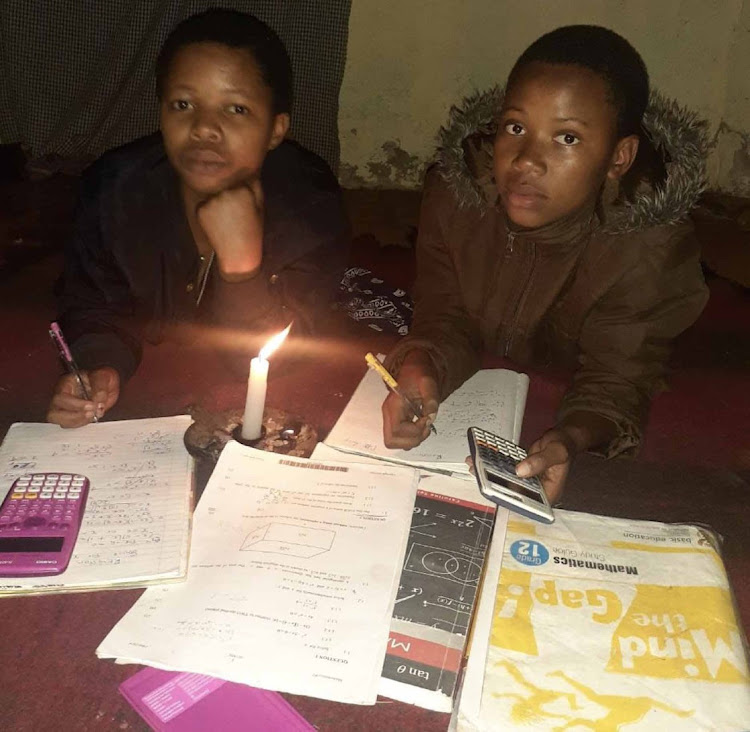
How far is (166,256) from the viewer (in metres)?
1.35

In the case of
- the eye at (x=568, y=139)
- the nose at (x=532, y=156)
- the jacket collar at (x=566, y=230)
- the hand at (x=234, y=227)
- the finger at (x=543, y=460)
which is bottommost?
the finger at (x=543, y=460)

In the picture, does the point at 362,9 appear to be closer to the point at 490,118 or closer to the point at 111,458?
the point at 490,118

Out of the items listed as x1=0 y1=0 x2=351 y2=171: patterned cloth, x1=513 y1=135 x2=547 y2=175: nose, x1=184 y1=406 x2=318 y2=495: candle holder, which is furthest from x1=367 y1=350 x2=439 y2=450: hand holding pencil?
x1=0 y1=0 x2=351 y2=171: patterned cloth

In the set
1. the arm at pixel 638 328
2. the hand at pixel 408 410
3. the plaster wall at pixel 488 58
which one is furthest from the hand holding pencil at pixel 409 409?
the plaster wall at pixel 488 58

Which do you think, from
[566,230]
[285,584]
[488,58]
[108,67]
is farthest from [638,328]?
[108,67]

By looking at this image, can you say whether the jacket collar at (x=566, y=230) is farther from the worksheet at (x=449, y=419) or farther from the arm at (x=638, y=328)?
the worksheet at (x=449, y=419)

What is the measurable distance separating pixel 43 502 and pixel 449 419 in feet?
1.84

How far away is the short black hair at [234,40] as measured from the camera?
1.15 m

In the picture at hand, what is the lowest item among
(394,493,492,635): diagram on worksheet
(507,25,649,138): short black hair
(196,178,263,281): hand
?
(394,493,492,635): diagram on worksheet

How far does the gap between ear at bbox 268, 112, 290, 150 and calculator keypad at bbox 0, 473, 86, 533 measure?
66 centimetres

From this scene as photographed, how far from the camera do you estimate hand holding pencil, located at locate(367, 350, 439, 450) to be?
1.03 metres

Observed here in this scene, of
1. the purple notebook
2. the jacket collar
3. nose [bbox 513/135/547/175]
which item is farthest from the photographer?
the jacket collar

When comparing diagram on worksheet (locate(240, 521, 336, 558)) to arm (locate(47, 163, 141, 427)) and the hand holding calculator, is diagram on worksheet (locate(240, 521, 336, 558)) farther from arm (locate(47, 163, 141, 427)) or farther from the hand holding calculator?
arm (locate(47, 163, 141, 427))

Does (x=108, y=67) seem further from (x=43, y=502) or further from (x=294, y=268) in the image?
(x=43, y=502)
